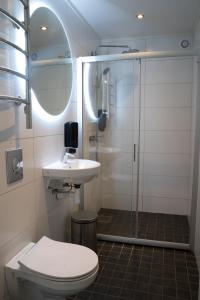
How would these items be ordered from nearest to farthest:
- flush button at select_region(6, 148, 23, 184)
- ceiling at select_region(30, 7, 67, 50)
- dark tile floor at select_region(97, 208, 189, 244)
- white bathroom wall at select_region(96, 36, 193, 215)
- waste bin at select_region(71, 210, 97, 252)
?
1. flush button at select_region(6, 148, 23, 184)
2. ceiling at select_region(30, 7, 67, 50)
3. waste bin at select_region(71, 210, 97, 252)
4. dark tile floor at select_region(97, 208, 189, 244)
5. white bathroom wall at select_region(96, 36, 193, 215)

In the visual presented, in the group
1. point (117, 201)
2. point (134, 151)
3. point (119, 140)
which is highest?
point (119, 140)

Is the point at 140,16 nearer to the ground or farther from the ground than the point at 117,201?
farther from the ground

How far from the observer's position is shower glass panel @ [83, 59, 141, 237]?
2844 millimetres

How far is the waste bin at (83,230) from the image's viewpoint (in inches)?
88.4

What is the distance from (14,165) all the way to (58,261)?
62 centimetres

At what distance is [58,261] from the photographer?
4.61 ft

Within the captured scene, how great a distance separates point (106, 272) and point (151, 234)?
0.83 metres

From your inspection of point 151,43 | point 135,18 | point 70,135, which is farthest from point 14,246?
point 151,43

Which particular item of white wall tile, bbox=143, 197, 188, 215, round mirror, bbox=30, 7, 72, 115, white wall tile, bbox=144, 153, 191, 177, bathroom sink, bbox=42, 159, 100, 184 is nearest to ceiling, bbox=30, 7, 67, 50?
round mirror, bbox=30, 7, 72, 115

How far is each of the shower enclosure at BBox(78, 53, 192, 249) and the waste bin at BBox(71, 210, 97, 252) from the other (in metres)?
0.40

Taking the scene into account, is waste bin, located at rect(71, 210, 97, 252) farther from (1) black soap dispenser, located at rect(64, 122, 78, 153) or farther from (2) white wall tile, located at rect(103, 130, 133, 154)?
(2) white wall tile, located at rect(103, 130, 133, 154)

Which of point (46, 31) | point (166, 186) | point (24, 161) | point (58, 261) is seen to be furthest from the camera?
point (166, 186)

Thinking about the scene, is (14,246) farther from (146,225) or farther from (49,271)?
(146,225)

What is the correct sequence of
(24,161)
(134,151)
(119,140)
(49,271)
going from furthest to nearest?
(119,140) < (134,151) < (24,161) < (49,271)
